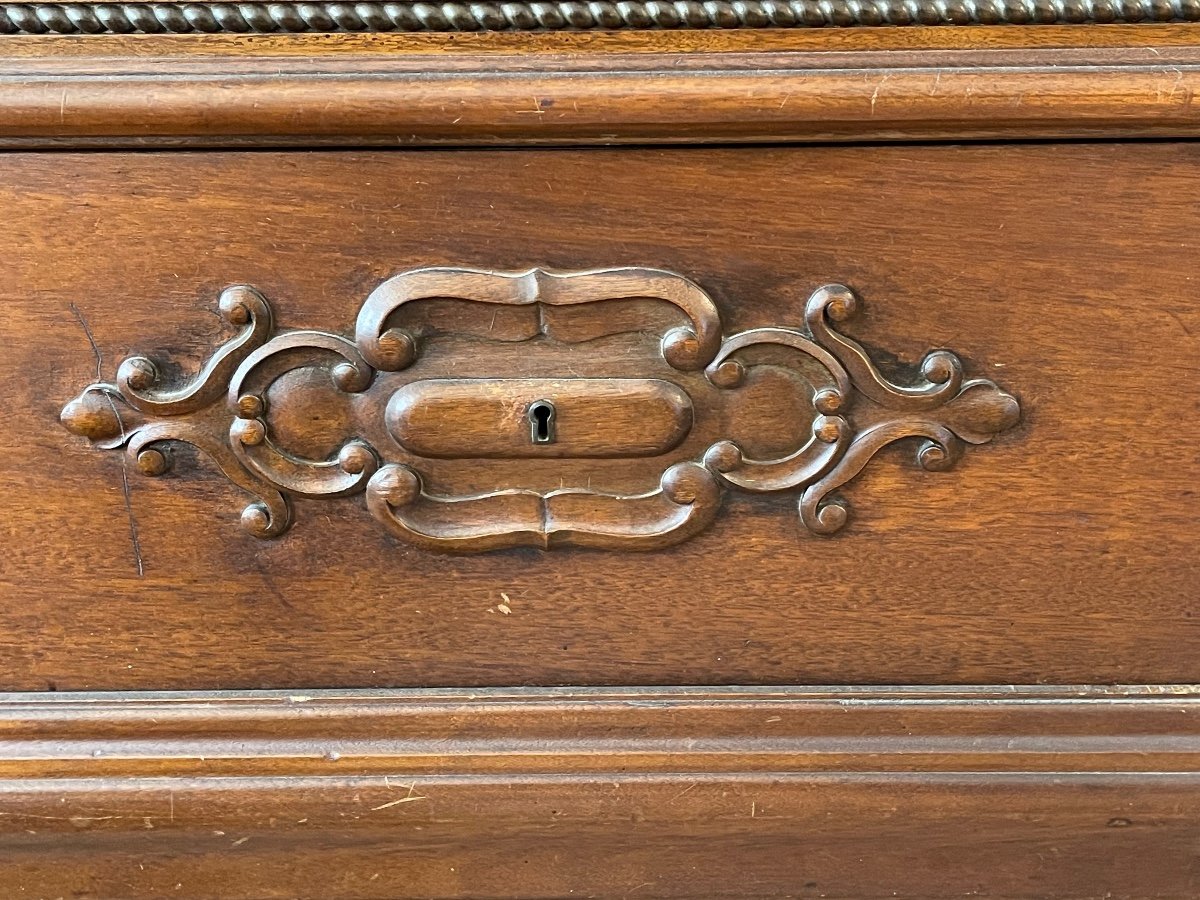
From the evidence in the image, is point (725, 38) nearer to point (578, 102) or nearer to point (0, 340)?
point (578, 102)

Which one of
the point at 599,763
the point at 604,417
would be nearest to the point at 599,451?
the point at 604,417

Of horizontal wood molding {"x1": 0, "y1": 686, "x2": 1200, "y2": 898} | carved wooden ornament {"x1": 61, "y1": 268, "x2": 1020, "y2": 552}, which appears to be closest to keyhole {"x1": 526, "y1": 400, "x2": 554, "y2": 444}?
carved wooden ornament {"x1": 61, "y1": 268, "x2": 1020, "y2": 552}

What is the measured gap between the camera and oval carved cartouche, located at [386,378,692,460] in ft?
1.32

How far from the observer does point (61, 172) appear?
1.25 ft

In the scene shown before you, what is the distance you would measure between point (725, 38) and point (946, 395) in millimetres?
151

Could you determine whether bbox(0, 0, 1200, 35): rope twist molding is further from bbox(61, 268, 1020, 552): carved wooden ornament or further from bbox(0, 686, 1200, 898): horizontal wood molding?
bbox(0, 686, 1200, 898): horizontal wood molding

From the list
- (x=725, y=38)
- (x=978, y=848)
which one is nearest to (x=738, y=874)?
(x=978, y=848)

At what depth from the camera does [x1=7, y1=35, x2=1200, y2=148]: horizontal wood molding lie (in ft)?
1.19

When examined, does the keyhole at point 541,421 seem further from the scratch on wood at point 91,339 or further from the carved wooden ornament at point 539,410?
the scratch on wood at point 91,339

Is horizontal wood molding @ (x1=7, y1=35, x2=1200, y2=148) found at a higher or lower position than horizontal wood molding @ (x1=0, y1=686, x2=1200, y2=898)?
higher

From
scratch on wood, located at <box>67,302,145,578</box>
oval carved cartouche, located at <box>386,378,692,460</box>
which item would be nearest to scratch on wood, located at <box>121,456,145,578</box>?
scratch on wood, located at <box>67,302,145,578</box>

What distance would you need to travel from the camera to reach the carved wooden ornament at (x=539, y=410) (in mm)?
396

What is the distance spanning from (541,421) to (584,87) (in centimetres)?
12

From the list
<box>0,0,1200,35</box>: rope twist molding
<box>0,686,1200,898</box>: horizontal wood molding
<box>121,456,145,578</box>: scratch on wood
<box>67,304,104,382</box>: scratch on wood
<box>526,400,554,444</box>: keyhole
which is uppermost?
<box>0,0,1200,35</box>: rope twist molding
